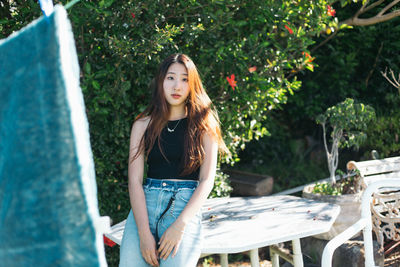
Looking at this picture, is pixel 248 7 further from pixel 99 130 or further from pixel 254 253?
pixel 254 253

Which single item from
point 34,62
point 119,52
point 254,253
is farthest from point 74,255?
point 119,52

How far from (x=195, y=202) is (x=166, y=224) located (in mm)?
181

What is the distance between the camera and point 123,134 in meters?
3.06

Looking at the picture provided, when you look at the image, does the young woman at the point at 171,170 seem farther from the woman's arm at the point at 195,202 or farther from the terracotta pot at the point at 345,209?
the terracotta pot at the point at 345,209

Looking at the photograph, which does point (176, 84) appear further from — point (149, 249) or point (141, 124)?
point (149, 249)

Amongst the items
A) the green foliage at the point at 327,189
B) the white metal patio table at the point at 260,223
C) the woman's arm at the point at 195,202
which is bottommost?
the green foliage at the point at 327,189

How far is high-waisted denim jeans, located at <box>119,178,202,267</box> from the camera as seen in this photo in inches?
75.7

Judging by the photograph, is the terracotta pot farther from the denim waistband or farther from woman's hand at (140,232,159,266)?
woman's hand at (140,232,159,266)

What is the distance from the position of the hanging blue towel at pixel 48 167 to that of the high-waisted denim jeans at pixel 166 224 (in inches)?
44.1

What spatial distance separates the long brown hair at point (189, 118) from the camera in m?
2.19

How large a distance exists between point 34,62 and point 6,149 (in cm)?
21

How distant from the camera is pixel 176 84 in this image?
88.2 inches

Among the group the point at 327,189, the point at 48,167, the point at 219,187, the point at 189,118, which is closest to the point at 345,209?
the point at 327,189

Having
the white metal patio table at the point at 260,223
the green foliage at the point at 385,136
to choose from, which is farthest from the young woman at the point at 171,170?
the green foliage at the point at 385,136
